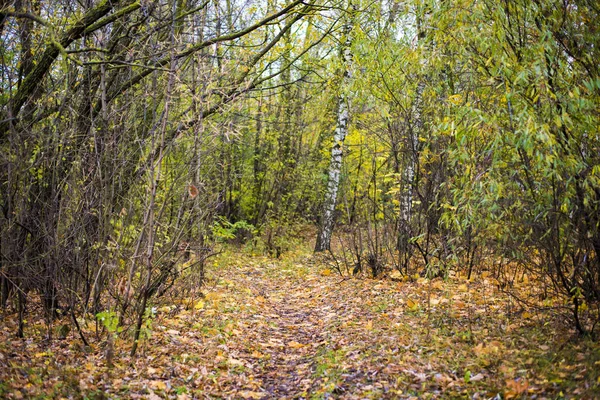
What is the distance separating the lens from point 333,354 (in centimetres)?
604

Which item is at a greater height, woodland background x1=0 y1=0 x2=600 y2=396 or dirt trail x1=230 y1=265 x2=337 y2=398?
woodland background x1=0 y1=0 x2=600 y2=396

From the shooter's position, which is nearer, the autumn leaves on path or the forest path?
the autumn leaves on path

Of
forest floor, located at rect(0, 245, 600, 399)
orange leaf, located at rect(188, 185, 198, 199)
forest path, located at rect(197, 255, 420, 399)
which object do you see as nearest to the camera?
forest floor, located at rect(0, 245, 600, 399)

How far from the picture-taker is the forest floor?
460cm

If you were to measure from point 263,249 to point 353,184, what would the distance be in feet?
17.8

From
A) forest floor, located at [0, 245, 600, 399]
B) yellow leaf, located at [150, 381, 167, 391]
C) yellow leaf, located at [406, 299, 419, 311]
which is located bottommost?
yellow leaf, located at [150, 381, 167, 391]

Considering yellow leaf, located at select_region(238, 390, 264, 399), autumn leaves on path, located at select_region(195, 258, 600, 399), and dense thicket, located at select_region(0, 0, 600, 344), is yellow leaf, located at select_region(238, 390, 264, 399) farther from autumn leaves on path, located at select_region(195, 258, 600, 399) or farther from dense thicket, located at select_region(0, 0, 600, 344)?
dense thicket, located at select_region(0, 0, 600, 344)

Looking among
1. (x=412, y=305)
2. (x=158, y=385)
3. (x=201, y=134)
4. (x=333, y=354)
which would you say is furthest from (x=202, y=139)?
(x=412, y=305)

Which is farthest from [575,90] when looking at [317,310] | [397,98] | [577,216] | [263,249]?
[263,249]

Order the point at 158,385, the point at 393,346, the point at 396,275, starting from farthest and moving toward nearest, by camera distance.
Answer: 1. the point at 396,275
2. the point at 393,346
3. the point at 158,385

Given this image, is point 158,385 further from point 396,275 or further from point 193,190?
point 396,275

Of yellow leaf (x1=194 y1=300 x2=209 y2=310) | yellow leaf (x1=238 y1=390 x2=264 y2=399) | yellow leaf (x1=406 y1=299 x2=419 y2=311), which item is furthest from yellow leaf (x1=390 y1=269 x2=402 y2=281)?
yellow leaf (x1=238 y1=390 x2=264 y2=399)

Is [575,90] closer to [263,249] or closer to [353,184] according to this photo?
[353,184]

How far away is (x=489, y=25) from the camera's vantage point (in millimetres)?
5363
